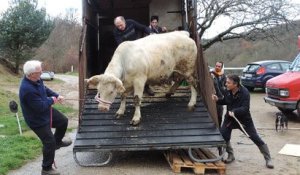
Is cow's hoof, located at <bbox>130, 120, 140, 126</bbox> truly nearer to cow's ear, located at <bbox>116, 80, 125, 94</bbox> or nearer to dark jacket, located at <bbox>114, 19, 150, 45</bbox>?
cow's ear, located at <bbox>116, 80, 125, 94</bbox>

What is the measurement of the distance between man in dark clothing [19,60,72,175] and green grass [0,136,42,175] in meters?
1.33

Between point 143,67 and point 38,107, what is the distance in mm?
2214

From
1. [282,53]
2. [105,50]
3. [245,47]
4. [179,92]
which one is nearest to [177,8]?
[105,50]

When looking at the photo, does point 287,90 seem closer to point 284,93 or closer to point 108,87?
point 284,93

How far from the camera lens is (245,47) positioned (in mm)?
47750

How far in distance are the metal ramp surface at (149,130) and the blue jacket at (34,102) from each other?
1.03 meters

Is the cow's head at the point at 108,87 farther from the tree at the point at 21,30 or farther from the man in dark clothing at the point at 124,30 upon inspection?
the tree at the point at 21,30

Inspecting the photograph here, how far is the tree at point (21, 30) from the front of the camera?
3228 centimetres

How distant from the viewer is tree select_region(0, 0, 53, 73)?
3228cm

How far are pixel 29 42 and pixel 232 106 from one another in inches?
1095

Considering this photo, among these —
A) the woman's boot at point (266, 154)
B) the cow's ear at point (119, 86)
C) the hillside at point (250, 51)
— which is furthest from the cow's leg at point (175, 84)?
the hillside at point (250, 51)

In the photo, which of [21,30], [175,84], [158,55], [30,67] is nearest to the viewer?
[30,67]

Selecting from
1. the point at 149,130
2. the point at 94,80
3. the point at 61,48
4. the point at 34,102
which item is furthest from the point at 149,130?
the point at 61,48

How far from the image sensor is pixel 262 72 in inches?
878
